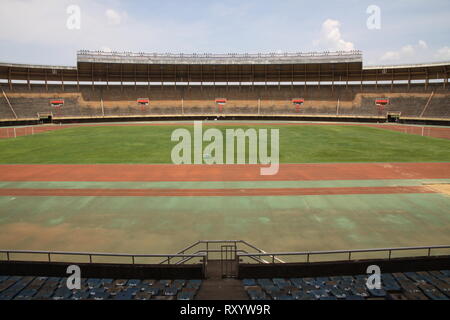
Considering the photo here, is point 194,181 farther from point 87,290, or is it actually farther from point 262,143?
point 262,143

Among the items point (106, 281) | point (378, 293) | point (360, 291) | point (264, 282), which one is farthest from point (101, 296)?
point (378, 293)

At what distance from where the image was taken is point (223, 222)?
13.1 meters

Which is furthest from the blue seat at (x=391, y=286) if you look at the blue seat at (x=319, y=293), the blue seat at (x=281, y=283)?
the blue seat at (x=281, y=283)

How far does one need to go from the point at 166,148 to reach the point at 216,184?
13952mm

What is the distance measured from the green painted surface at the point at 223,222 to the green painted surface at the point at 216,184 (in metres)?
2.08

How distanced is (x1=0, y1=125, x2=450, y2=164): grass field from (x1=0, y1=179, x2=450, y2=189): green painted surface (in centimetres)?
611

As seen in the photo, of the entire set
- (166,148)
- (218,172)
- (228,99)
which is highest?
(228,99)

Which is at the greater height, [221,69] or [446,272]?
[221,69]

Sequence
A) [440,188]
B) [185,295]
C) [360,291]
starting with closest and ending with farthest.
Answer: [185,295]
[360,291]
[440,188]

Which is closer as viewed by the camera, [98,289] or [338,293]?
[338,293]

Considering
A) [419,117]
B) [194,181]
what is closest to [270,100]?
[419,117]

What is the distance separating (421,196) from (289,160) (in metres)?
10.8

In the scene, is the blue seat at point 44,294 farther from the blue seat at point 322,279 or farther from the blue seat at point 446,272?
the blue seat at point 446,272

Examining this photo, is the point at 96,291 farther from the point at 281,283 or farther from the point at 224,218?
the point at 224,218
